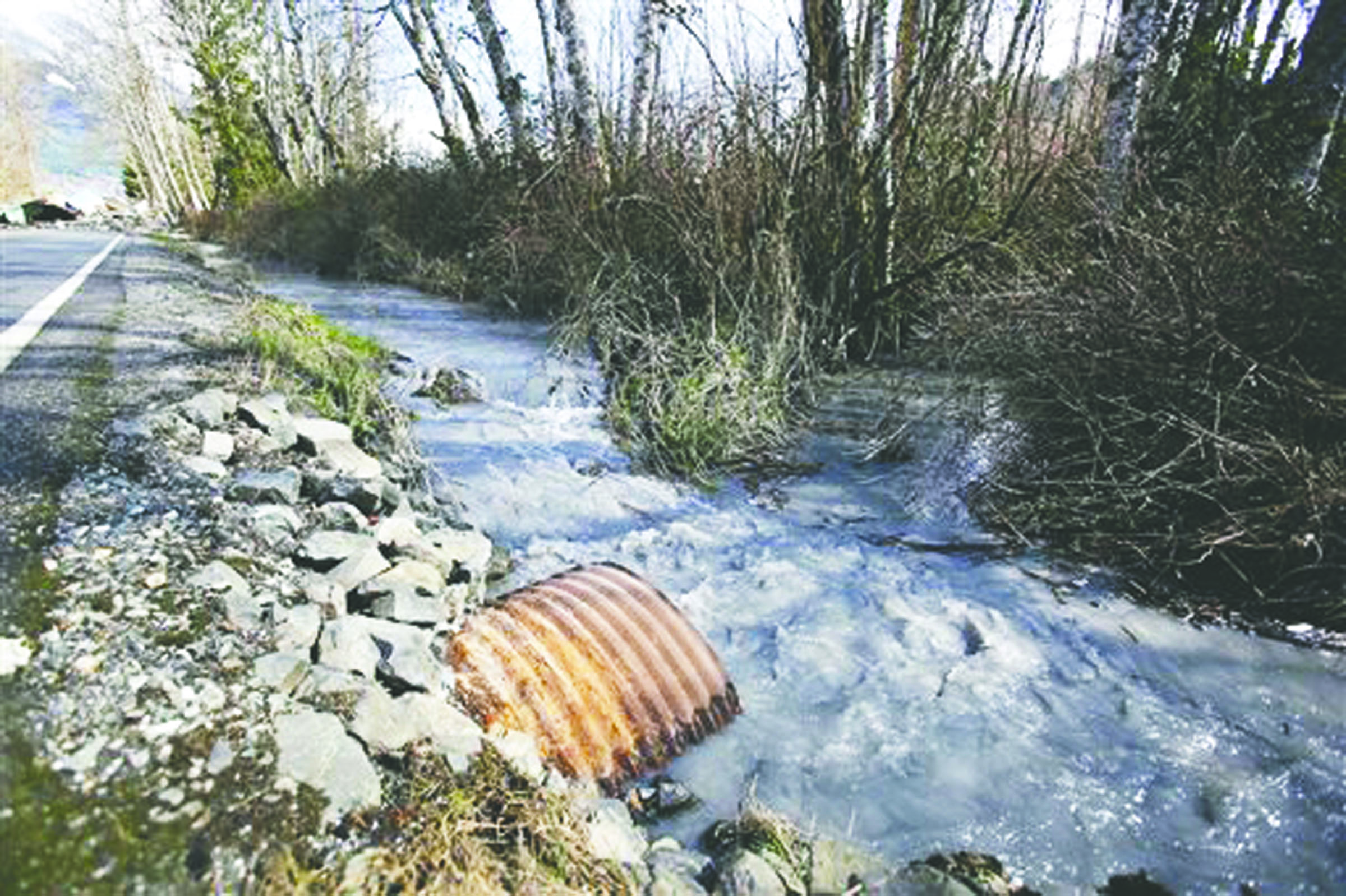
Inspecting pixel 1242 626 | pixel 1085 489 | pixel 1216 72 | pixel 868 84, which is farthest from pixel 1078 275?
pixel 1216 72

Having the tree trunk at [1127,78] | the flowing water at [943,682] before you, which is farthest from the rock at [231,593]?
the tree trunk at [1127,78]

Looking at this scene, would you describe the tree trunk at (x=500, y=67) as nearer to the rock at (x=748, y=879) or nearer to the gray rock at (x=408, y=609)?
the gray rock at (x=408, y=609)

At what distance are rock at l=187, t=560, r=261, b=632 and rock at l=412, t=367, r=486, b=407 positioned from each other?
8.51ft

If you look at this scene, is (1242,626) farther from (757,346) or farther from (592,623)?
(757,346)

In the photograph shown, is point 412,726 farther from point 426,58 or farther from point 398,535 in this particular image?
point 426,58

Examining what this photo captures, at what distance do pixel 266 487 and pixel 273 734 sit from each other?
111 centimetres

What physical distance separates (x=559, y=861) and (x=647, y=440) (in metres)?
2.73

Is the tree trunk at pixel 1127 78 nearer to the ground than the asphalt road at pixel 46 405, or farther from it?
farther from it

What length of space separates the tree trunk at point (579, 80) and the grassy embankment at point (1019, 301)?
0.23 metres

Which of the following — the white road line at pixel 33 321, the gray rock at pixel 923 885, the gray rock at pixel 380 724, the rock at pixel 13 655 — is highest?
the white road line at pixel 33 321

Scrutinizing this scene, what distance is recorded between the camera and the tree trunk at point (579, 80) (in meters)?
6.08

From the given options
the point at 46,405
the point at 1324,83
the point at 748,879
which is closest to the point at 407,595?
the point at 748,879

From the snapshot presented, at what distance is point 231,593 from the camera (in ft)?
5.41

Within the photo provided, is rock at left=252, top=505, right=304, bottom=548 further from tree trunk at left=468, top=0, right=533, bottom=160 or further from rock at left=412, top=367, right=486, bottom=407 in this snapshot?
tree trunk at left=468, top=0, right=533, bottom=160
